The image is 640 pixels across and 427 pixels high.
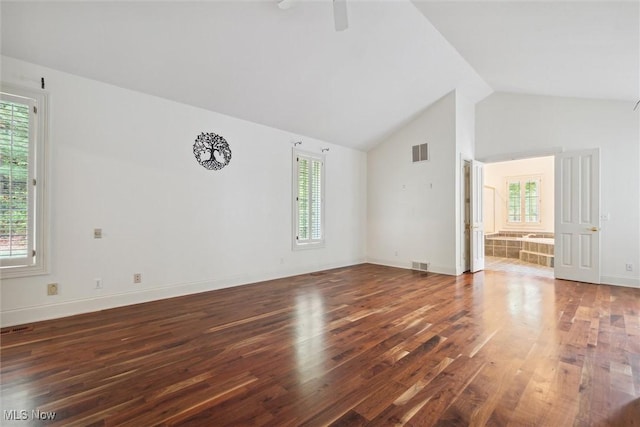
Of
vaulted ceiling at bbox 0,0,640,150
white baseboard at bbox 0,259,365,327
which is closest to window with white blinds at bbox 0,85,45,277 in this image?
white baseboard at bbox 0,259,365,327

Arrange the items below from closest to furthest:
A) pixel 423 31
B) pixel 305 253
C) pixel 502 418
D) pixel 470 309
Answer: pixel 502 418, pixel 470 309, pixel 423 31, pixel 305 253

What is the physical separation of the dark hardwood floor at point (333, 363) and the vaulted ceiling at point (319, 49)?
2.89m

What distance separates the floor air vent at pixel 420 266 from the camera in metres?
5.85

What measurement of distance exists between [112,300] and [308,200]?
3.58 metres

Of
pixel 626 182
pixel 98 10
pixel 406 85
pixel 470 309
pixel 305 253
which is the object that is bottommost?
pixel 470 309

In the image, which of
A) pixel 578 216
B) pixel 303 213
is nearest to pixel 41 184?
pixel 303 213

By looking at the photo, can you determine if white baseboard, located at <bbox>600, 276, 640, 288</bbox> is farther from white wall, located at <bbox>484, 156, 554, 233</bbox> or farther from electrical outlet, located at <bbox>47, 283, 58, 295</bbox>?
electrical outlet, located at <bbox>47, 283, 58, 295</bbox>

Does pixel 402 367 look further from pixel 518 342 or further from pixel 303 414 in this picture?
pixel 518 342

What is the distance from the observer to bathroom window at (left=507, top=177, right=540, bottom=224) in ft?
28.8

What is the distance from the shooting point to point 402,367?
2145mm

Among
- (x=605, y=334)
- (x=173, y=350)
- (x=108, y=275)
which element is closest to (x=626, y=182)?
(x=605, y=334)

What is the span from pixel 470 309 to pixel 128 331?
12.6ft

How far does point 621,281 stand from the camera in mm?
4656

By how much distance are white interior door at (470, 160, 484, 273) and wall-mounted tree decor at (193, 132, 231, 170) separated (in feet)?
15.7
